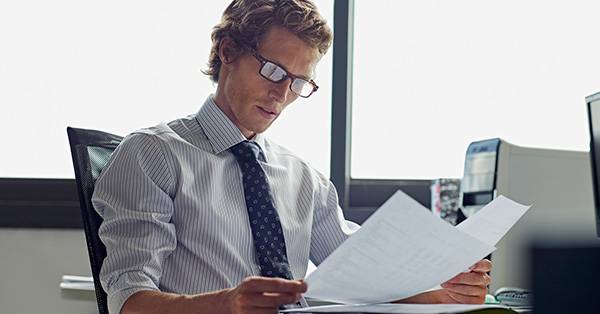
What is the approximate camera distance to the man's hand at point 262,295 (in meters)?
1.13

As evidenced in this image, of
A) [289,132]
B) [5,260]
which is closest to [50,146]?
[5,260]

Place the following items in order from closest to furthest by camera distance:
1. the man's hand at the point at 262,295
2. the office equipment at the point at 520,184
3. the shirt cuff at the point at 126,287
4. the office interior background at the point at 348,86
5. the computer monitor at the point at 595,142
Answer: the man's hand at the point at 262,295
the shirt cuff at the point at 126,287
the computer monitor at the point at 595,142
the office equipment at the point at 520,184
the office interior background at the point at 348,86

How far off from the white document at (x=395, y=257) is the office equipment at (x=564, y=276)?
46cm

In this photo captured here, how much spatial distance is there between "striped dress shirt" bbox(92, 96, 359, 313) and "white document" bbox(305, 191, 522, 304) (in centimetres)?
42

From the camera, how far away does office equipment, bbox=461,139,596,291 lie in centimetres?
222

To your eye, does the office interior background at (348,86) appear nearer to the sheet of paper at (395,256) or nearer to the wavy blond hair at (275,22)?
the wavy blond hair at (275,22)

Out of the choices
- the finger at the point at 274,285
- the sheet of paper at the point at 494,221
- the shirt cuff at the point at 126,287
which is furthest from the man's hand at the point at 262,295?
the sheet of paper at the point at 494,221

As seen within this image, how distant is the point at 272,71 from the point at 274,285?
0.68 m

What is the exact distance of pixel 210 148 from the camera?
1696 mm

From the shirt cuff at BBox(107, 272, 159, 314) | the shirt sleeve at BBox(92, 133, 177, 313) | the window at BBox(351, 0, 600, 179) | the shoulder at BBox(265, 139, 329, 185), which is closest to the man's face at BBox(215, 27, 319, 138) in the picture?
the shoulder at BBox(265, 139, 329, 185)

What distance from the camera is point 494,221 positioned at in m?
1.45

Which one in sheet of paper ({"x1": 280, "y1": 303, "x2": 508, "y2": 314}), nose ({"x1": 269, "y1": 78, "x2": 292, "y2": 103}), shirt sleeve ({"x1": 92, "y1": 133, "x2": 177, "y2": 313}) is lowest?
sheet of paper ({"x1": 280, "y1": 303, "x2": 508, "y2": 314})

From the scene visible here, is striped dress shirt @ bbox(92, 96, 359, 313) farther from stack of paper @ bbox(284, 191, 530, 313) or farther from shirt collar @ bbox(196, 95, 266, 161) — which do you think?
stack of paper @ bbox(284, 191, 530, 313)

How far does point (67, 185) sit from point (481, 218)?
6.18 feet
